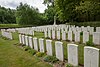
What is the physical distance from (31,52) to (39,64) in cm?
175

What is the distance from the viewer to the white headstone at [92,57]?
161 inches

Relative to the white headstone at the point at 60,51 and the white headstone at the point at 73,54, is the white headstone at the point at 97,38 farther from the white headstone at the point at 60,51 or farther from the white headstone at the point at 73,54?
the white headstone at the point at 73,54

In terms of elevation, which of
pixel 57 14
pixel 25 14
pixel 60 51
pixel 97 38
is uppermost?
pixel 25 14

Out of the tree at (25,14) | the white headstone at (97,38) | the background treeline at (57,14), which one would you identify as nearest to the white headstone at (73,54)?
the white headstone at (97,38)

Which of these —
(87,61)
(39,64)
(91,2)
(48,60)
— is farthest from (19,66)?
(91,2)

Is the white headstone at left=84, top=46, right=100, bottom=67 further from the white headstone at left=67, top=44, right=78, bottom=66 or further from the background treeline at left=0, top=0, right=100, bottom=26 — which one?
the background treeline at left=0, top=0, right=100, bottom=26

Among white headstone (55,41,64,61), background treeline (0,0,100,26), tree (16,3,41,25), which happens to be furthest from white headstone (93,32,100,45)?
tree (16,3,41,25)

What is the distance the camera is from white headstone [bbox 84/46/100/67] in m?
4.08

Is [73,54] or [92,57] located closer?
[92,57]

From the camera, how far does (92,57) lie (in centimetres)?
420

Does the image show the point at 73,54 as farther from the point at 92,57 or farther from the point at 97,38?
the point at 97,38

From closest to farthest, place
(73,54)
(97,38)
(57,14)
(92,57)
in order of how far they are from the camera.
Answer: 1. (92,57)
2. (73,54)
3. (97,38)
4. (57,14)

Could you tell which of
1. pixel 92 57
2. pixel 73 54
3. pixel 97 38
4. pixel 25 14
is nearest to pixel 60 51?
pixel 73 54

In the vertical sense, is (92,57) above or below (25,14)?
below
